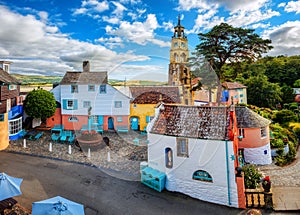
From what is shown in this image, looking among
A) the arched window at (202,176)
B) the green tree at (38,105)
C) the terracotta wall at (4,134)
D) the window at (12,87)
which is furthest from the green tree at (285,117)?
the window at (12,87)

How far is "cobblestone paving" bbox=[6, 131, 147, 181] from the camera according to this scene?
14.9 metres

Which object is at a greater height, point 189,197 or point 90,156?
point 90,156

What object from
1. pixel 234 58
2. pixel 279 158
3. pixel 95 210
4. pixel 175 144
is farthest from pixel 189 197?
pixel 234 58

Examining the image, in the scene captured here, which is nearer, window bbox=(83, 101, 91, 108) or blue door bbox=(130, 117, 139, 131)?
window bbox=(83, 101, 91, 108)

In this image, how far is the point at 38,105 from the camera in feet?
70.2

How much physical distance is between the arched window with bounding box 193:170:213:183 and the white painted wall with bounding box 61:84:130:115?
14.1m

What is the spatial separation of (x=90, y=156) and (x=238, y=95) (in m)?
32.6

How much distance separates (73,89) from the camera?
2367cm

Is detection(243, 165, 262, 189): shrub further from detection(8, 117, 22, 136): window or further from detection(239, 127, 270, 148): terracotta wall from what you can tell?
detection(8, 117, 22, 136): window

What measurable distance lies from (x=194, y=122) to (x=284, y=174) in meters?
9.91

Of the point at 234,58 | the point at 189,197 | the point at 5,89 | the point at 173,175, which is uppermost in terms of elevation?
the point at 234,58

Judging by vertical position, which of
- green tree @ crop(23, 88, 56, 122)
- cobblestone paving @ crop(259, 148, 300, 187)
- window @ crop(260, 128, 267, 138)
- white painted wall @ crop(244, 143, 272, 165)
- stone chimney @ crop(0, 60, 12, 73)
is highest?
stone chimney @ crop(0, 60, 12, 73)

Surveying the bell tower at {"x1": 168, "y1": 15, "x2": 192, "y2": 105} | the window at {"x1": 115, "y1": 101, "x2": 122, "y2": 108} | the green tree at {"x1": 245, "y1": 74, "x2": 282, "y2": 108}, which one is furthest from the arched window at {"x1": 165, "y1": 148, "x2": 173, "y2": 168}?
the green tree at {"x1": 245, "y1": 74, "x2": 282, "y2": 108}

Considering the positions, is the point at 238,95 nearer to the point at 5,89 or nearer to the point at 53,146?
the point at 53,146
